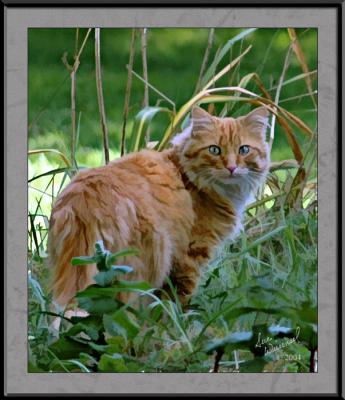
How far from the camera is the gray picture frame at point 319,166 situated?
10.8 ft

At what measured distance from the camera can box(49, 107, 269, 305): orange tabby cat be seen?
3.47m

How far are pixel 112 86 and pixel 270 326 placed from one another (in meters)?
0.90

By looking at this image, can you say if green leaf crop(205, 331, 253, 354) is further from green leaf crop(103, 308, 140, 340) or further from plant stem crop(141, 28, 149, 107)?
plant stem crop(141, 28, 149, 107)

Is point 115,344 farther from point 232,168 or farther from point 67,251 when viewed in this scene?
point 232,168

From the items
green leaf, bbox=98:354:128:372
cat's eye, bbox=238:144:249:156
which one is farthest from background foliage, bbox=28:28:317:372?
cat's eye, bbox=238:144:249:156

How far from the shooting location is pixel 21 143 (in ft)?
11.1

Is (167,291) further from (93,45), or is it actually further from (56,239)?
(93,45)

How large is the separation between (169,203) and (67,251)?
1.39ft

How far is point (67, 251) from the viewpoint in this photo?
3.46 m

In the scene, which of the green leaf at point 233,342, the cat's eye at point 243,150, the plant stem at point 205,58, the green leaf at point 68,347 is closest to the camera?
the green leaf at point 233,342

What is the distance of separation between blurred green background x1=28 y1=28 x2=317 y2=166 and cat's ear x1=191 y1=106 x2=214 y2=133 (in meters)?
0.05

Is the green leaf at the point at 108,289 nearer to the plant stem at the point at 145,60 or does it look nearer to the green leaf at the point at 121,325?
the green leaf at the point at 121,325

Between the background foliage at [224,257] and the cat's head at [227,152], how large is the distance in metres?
0.07

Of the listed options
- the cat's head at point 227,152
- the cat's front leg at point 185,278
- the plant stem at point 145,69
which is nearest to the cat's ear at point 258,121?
the cat's head at point 227,152
